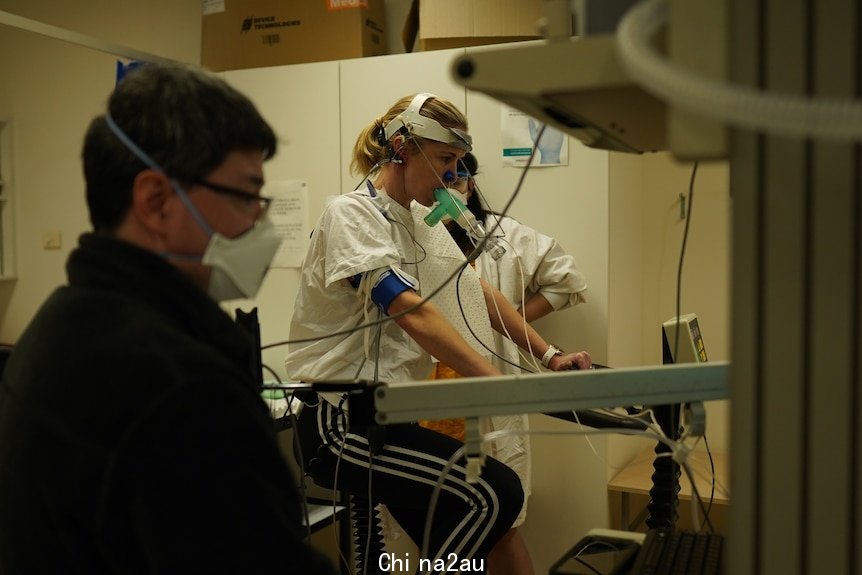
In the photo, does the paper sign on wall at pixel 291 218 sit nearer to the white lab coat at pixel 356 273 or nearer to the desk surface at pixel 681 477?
the white lab coat at pixel 356 273

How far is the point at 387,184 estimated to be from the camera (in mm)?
2137

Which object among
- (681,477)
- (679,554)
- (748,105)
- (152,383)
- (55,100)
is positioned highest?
(55,100)

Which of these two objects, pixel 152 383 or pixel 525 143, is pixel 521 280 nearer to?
pixel 525 143

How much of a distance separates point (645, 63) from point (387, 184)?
1.56m

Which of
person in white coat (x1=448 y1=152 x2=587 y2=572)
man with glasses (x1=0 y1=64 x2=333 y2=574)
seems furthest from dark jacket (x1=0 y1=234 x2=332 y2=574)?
person in white coat (x1=448 y1=152 x2=587 y2=572)

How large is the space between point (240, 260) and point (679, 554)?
0.67 m

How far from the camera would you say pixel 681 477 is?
2.57m

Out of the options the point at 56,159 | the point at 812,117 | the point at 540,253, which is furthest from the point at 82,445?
the point at 56,159

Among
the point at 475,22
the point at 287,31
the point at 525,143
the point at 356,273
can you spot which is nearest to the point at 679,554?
the point at 356,273

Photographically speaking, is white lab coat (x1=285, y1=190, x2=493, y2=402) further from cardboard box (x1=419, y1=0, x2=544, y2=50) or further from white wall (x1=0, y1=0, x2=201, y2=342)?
white wall (x1=0, y1=0, x2=201, y2=342)

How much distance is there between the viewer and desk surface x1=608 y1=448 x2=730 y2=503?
8.35 feet

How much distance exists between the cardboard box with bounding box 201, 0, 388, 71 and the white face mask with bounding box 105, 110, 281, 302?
80.5 inches

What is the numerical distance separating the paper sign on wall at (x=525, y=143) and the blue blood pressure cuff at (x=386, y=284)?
894 millimetres

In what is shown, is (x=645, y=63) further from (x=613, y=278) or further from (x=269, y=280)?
(x=269, y=280)
